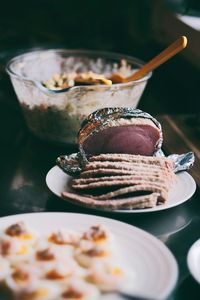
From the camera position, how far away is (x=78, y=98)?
139cm

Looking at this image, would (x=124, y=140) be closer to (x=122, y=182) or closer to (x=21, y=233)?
(x=122, y=182)

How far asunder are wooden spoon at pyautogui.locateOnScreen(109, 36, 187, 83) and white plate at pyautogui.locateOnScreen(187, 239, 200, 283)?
54 centimetres

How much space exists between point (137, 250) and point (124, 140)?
33 centimetres

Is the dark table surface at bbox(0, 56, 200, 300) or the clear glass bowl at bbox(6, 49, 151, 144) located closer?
the dark table surface at bbox(0, 56, 200, 300)

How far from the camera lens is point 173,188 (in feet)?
3.88

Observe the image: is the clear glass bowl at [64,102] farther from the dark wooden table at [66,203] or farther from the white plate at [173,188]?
the white plate at [173,188]

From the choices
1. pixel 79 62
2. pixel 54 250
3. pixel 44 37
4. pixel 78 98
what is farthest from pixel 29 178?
pixel 44 37

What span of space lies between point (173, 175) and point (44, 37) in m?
1.01

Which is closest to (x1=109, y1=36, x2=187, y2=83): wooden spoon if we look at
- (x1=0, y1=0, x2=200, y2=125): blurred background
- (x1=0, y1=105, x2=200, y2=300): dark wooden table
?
(x1=0, y1=105, x2=200, y2=300): dark wooden table

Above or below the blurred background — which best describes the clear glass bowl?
above

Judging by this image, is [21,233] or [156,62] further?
[156,62]

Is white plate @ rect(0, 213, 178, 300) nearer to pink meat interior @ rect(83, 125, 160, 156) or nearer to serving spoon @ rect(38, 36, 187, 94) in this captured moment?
pink meat interior @ rect(83, 125, 160, 156)

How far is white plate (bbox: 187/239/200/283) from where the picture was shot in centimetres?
88

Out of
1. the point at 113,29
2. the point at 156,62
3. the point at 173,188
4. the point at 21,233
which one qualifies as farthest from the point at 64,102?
the point at 113,29
